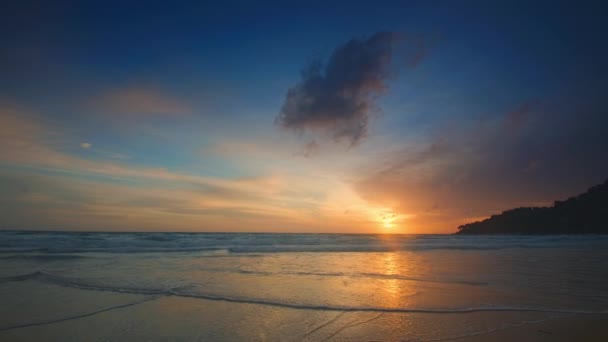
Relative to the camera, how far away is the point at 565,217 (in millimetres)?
70062

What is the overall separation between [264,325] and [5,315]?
15.5ft

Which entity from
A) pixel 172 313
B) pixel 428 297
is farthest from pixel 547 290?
pixel 172 313

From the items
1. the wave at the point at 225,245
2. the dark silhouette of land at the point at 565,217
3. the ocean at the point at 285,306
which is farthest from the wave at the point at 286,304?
the dark silhouette of land at the point at 565,217

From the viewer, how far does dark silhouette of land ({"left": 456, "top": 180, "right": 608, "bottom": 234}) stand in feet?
207

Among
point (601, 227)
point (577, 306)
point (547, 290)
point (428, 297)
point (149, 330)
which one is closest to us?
point (149, 330)

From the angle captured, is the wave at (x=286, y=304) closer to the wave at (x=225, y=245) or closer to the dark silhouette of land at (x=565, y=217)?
the wave at (x=225, y=245)

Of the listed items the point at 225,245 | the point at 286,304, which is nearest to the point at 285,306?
the point at 286,304

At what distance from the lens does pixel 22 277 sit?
30.5 ft

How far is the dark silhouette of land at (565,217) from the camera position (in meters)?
63.2

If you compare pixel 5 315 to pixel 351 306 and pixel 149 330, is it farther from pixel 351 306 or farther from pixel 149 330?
pixel 351 306

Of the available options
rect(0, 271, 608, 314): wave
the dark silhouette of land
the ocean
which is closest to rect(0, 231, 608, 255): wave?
rect(0, 271, 608, 314): wave

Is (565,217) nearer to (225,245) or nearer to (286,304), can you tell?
(225,245)

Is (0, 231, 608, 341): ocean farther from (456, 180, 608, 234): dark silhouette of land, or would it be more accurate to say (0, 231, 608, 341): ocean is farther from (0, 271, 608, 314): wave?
(456, 180, 608, 234): dark silhouette of land

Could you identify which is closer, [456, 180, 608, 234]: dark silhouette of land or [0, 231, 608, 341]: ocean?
[0, 231, 608, 341]: ocean
